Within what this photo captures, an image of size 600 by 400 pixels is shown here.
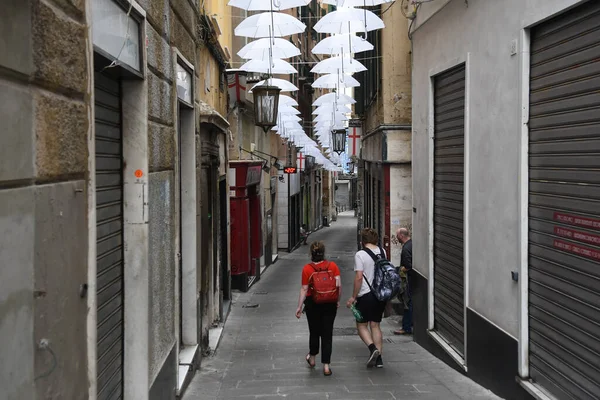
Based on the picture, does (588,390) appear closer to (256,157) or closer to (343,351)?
(343,351)

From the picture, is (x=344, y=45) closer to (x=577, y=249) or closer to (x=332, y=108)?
(x=332, y=108)

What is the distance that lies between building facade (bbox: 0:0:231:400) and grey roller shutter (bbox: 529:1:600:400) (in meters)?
3.17

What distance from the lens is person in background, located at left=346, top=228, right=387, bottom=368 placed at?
8.46 m

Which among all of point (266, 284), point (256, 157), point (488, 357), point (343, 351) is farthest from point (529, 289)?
point (256, 157)

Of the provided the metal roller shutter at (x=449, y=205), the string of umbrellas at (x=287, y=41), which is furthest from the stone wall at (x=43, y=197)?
the string of umbrellas at (x=287, y=41)

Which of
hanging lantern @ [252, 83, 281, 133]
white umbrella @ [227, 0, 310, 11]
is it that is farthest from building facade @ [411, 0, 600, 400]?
hanging lantern @ [252, 83, 281, 133]

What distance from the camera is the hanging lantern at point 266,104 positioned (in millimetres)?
14164

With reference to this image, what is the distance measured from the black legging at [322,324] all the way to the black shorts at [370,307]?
350 mm

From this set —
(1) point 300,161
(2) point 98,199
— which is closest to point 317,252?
(2) point 98,199

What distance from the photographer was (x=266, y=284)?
1977cm

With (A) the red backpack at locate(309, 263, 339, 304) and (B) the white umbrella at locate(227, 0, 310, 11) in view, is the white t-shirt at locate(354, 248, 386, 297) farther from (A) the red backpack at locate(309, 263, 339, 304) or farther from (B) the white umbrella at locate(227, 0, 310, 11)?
(B) the white umbrella at locate(227, 0, 310, 11)

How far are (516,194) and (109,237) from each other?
11.7 ft

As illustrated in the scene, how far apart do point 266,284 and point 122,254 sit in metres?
14.6

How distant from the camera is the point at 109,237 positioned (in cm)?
488
